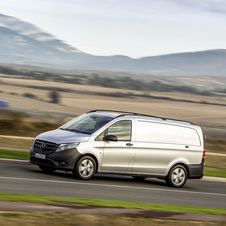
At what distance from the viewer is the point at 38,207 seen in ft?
20.6

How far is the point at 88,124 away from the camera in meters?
11.0

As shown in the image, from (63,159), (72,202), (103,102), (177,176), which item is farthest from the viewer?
(103,102)

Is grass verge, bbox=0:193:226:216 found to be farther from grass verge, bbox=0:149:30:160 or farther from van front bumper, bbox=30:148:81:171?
grass verge, bbox=0:149:30:160

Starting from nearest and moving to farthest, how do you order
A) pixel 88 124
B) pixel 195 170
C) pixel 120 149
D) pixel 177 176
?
pixel 120 149
pixel 88 124
pixel 177 176
pixel 195 170

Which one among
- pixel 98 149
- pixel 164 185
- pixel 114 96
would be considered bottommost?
pixel 164 185

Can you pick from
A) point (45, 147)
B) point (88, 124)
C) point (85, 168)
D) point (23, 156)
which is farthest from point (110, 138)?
point (23, 156)

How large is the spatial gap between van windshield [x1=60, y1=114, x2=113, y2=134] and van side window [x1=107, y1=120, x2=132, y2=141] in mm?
247

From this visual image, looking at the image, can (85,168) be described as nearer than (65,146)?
No

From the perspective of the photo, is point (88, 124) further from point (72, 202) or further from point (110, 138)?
point (72, 202)

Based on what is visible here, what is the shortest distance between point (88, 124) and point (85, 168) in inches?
49.6

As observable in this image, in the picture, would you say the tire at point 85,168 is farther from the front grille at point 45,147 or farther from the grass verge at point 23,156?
the grass verge at point 23,156

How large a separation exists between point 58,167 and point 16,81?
212ft

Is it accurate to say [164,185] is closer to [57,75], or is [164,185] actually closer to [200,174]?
[200,174]

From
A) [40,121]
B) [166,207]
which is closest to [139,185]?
[166,207]
